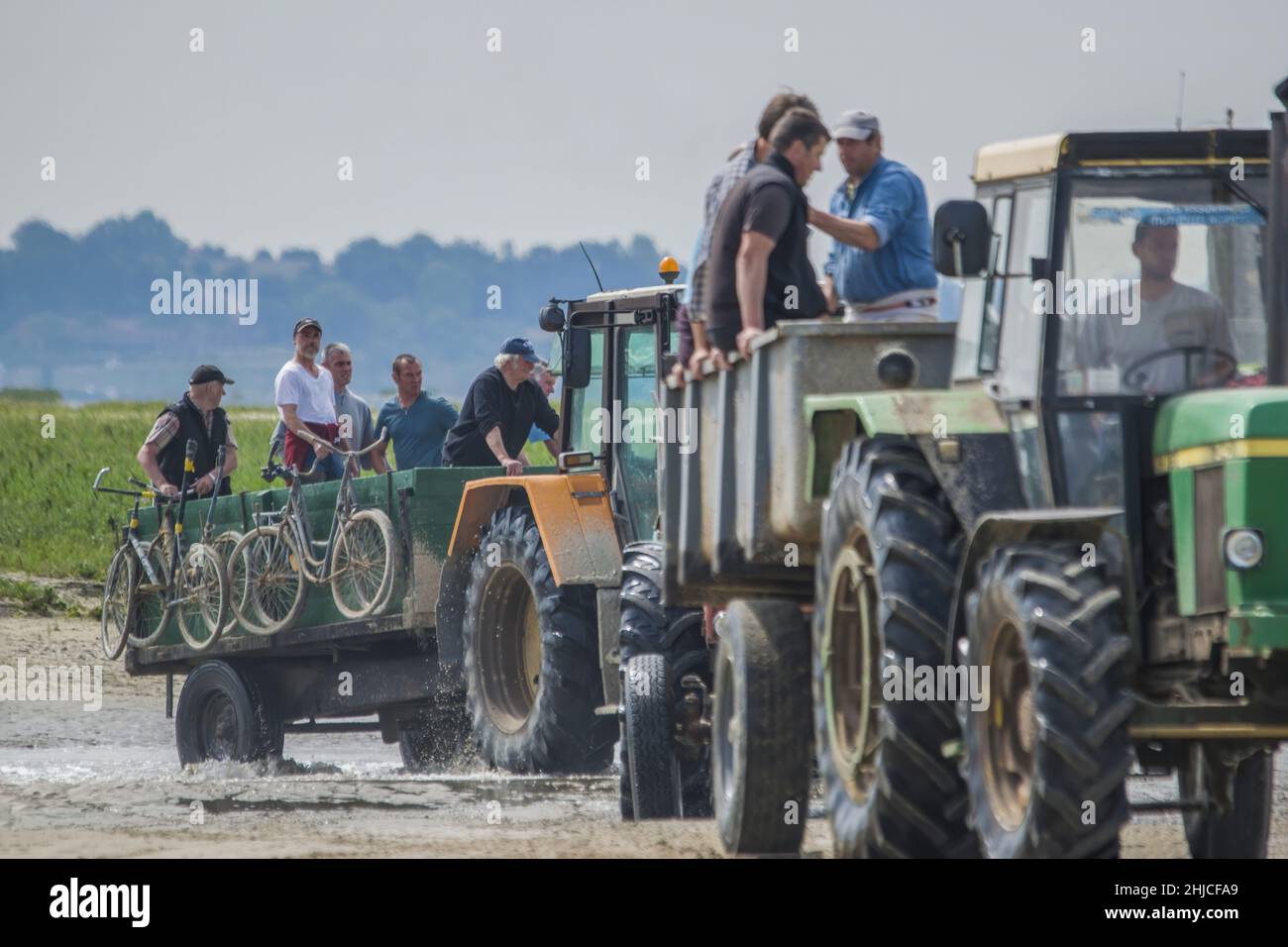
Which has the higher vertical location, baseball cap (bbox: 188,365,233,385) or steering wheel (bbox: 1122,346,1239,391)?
baseball cap (bbox: 188,365,233,385)

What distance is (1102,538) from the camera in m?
7.37

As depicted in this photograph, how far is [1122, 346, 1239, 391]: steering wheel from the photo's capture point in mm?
7867

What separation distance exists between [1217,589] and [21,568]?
23.1 m

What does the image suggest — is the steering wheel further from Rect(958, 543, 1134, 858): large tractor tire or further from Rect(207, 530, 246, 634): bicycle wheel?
Rect(207, 530, 246, 634): bicycle wheel

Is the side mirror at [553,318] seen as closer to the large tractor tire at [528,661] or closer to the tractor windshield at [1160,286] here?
the large tractor tire at [528,661]

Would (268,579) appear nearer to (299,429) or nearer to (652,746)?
(299,429)

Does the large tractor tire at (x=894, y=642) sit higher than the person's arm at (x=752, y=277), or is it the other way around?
the person's arm at (x=752, y=277)

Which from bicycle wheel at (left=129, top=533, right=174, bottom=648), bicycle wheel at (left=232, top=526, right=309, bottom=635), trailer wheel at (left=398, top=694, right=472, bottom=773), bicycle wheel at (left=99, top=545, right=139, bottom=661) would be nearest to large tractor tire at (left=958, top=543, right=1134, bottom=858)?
trailer wheel at (left=398, top=694, right=472, bottom=773)

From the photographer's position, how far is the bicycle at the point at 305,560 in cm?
1455

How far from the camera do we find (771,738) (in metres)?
9.24

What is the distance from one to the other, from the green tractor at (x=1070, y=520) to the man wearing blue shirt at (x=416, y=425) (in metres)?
7.61

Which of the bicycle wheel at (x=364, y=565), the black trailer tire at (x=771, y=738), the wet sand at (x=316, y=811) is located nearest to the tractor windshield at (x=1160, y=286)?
the black trailer tire at (x=771, y=738)
